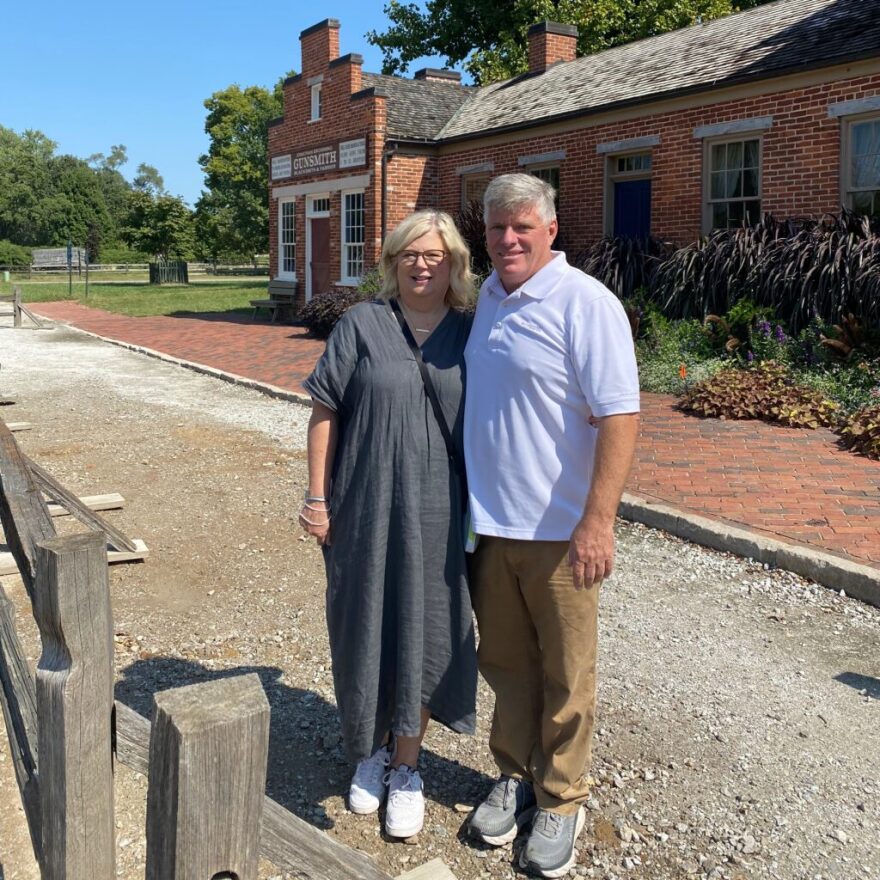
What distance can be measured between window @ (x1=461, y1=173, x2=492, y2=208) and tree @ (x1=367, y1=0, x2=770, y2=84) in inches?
429

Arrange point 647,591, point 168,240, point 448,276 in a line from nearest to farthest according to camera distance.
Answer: point 448,276
point 647,591
point 168,240

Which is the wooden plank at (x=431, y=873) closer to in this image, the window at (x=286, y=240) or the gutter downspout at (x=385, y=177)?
Answer: the gutter downspout at (x=385, y=177)

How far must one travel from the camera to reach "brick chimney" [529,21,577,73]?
67.1ft

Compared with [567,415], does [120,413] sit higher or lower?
lower

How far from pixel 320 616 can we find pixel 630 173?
12.5 meters

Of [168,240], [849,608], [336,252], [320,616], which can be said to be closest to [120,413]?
[320,616]

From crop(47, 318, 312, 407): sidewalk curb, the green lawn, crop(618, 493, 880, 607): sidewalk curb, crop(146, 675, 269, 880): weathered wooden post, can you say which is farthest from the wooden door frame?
crop(146, 675, 269, 880): weathered wooden post

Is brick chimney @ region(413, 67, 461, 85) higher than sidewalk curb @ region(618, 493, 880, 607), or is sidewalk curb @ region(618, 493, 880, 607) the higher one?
brick chimney @ region(413, 67, 461, 85)

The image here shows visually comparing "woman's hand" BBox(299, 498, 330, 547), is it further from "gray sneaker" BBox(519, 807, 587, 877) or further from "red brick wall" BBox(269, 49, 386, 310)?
"red brick wall" BBox(269, 49, 386, 310)

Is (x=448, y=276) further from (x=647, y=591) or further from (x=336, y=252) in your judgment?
(x=336, y=252)

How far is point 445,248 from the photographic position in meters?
2.81

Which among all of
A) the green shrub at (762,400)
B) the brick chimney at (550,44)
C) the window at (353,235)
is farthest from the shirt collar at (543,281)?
the brick chimney at (550,44)

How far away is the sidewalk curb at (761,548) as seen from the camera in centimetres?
494

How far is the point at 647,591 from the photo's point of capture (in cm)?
508
